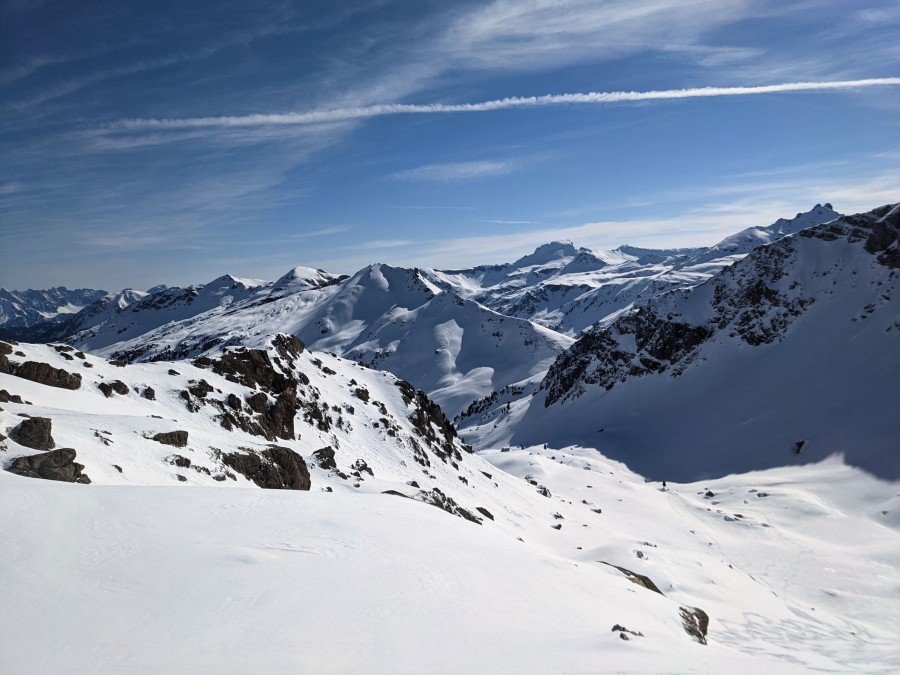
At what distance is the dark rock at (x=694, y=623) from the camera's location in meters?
20.6

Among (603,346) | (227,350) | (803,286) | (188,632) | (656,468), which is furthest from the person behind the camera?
(603,346)

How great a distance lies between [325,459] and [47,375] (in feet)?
64.2

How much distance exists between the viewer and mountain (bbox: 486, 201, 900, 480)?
97.4 m

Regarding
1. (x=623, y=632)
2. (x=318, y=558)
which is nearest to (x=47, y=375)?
(x=318, y=558)

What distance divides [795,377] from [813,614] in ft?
294

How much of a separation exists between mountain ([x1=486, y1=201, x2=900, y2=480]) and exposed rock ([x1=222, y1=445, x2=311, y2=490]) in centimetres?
7905

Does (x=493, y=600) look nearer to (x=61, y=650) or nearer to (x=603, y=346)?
(x=61, y=650)

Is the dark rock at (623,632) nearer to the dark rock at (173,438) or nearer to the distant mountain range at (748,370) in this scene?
the dark rock at (173,438)

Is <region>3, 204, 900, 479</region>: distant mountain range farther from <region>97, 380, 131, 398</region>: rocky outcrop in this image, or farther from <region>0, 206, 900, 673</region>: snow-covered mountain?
<region>97, 380, 131, 398</region>: rocky outcrop

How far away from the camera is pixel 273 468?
A: 36000mm

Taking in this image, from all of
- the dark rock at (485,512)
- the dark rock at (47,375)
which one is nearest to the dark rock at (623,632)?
the dark rock at (485,512)

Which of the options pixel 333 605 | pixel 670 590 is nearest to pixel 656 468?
pixel 670 590

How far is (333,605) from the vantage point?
514 inches

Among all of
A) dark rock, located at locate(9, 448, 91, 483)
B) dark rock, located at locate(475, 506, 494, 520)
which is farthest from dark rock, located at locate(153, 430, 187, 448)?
dark rock, located at locate(475, 506, 494, 520)
